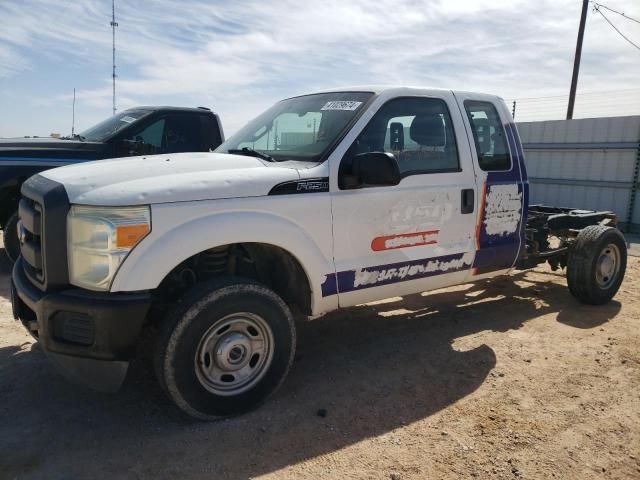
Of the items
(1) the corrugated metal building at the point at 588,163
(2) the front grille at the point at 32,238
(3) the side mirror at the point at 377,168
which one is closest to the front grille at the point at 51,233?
(2) the front grille at the point at 32,238

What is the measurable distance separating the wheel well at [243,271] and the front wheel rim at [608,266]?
3578 mm

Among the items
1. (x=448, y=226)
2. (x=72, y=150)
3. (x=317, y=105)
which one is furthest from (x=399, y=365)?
(x=72, y=150)

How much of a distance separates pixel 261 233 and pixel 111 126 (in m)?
4.93

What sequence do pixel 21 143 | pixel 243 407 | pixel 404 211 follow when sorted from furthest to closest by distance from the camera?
pixel 21 143, pixel 404 211, pixel 243 407

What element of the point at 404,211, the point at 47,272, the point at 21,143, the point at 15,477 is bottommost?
the point at 15,477

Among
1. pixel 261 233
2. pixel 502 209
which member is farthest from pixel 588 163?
pixel 261 233

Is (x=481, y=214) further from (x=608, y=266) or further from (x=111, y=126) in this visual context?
(x=111, y=126)

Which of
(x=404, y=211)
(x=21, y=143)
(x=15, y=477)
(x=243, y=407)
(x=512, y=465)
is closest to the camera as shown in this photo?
(x=15, y=477)

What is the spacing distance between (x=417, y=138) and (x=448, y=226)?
2.33 ft

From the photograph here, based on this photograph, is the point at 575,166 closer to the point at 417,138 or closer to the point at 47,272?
the point at 417,138

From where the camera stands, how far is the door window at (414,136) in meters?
3.69

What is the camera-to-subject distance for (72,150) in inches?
252

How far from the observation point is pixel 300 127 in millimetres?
3926

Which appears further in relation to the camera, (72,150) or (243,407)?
(72,150)
